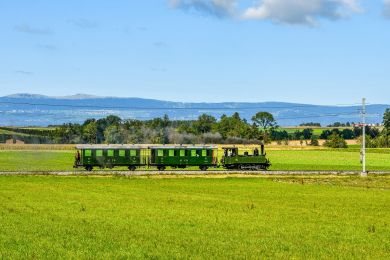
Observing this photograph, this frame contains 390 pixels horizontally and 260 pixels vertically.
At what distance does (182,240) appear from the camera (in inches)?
1096

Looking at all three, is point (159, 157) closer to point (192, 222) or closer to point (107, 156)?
point (107, 156)

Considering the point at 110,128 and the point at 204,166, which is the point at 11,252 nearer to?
the point at 204,166

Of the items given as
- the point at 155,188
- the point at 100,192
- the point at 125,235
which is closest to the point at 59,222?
the point at 125,235

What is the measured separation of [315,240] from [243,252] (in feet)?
15.3

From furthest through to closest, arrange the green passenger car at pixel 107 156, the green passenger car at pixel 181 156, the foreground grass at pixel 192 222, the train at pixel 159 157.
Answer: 1. the green passenger car at pixel 181 156
2. the train at pixel 159 157
3. the green passenger car at pixel 107 156
4. the foreground grass at pixel 192 222

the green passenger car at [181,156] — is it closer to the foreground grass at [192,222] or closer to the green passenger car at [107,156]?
the green passenger car at [107,156]

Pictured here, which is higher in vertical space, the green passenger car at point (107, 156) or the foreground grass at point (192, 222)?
the green passenger car at point (107, 156)

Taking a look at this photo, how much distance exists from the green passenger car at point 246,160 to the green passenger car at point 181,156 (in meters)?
2.47

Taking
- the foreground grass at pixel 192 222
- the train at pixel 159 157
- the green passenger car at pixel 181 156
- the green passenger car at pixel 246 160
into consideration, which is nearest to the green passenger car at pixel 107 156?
the train at pixel 159 157

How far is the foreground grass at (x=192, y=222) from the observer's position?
25250 millimetres

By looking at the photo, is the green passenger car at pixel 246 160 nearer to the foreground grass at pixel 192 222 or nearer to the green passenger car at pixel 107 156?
the green passenger car at pixel 107 156

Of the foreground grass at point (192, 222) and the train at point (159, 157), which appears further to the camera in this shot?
the train at point (159, 157)

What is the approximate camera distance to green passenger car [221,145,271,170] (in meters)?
92.8

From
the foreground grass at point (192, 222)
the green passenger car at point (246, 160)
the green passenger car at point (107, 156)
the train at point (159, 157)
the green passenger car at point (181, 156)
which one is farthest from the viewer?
the green passenger car at point (246, 160)
